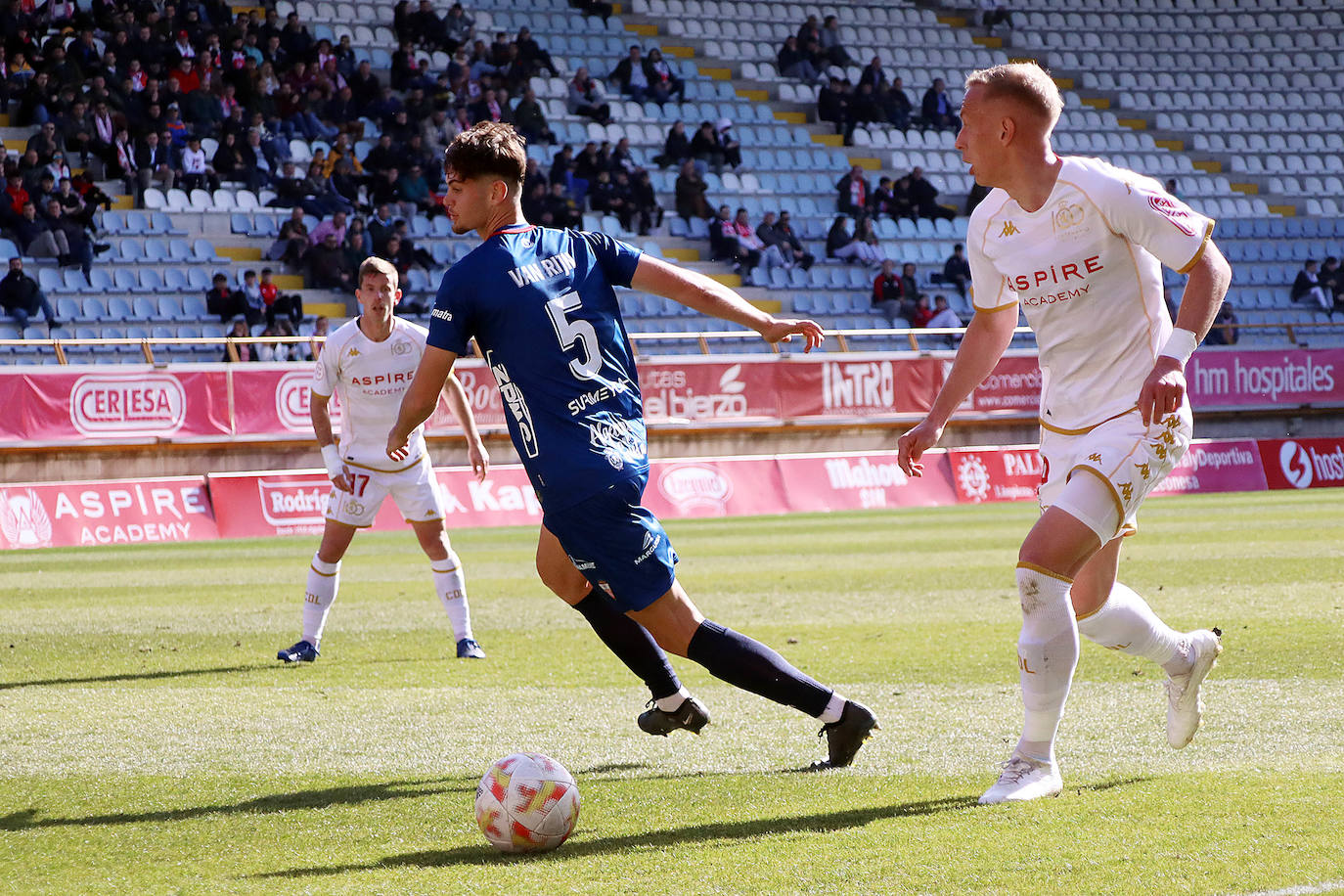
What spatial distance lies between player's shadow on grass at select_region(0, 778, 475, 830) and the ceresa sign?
15211 millimetres

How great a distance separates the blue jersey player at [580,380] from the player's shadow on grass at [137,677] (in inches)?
144

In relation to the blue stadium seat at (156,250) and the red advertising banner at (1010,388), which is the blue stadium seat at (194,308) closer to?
the blue stadium seat at (156,250)

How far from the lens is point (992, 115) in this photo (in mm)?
4543

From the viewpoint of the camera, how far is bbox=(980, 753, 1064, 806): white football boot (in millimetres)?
4332

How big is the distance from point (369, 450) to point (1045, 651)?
532 cm

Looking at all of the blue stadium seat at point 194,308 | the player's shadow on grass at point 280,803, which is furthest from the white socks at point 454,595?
the blue stadium seat at point 194,308

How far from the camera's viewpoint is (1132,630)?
4.84m

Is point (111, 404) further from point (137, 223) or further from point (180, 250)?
point (137, 223)

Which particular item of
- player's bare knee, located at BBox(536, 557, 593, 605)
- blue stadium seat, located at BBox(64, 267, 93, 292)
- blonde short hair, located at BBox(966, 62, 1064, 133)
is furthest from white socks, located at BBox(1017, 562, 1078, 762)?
blue stadium seat, located at BBox(64, 267, 93, 292)

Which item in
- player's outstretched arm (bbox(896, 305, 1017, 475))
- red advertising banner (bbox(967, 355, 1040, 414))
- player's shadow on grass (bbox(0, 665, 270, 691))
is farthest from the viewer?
red advertising banner (bbox(967, 355, 1040, 414))

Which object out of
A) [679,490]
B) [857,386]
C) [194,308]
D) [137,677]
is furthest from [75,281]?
[137,677]

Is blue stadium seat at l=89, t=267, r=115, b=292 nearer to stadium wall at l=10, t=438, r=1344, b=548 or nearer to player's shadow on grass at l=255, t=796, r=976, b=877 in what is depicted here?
stadium wall at l=10, t=438, r=1344, b=548

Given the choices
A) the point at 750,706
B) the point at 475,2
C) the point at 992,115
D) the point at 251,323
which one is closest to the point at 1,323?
the point at 251,323

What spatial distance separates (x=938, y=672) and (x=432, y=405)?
346 cm
